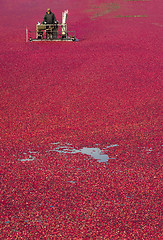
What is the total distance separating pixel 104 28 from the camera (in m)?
25.7

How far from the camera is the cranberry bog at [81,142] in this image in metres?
6.15

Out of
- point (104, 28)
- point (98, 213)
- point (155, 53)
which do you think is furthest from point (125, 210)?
point (104, 28)

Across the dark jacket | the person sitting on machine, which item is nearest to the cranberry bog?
the person sitting on machine

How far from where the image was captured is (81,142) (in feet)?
29.1

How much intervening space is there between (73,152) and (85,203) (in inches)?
78.1

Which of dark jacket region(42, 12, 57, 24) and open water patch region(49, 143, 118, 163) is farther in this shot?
dark jacket region(42, 12, 57, 24)

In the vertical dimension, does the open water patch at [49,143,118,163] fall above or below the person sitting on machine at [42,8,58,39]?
below

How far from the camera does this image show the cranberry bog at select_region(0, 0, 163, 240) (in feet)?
20.2

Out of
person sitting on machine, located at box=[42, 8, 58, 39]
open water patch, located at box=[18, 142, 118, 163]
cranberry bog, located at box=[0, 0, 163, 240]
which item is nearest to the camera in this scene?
cranberry bog, located at box=[0, 0, 163, 240]

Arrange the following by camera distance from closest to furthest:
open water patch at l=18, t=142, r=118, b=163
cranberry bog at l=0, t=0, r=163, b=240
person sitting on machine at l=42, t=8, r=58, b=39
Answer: cranberry bog at l=0, t=0, r=163, b=240
open water patch at l=18, t=142, r=118, b=163
person sitting on machine at l=42, t=8, r=58, b=39

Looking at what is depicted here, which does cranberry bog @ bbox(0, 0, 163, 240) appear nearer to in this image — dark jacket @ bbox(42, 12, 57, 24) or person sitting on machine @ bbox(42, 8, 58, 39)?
person sitting on machine @ bbox(42, 8, 58, 39)

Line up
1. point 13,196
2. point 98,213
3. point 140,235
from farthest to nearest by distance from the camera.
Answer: point 13,196, point 98,213, point 140,235

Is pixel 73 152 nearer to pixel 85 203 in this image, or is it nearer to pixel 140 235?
pixel 85 203

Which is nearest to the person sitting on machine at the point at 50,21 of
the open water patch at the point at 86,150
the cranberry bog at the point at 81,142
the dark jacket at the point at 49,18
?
the dark jacket at the point at 49,18
